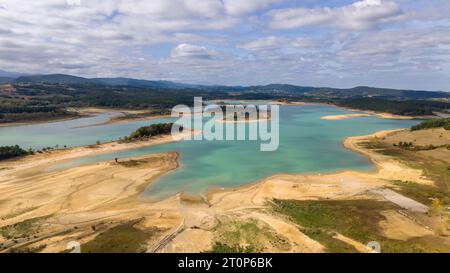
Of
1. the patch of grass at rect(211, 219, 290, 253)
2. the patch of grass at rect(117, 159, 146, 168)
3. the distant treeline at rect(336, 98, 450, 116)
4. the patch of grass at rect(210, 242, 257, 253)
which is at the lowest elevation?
the patch of grass at rect(210, 242, 257, 253)

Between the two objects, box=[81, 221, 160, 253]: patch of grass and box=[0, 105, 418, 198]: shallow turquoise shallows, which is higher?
box=[0, 105, 418, 198]: shallow turquoise shallows

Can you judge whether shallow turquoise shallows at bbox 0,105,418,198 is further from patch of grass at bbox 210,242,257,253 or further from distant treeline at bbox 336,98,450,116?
distant treeline at bbox 336,98,450,116

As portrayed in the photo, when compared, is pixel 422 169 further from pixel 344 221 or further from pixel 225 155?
pixel 225 155

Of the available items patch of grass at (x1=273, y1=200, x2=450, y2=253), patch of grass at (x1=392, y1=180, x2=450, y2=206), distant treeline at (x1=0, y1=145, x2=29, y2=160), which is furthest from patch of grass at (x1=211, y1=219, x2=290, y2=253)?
Answer: distant treeline at (x1=0, y1=145, x2=29, y2=160)

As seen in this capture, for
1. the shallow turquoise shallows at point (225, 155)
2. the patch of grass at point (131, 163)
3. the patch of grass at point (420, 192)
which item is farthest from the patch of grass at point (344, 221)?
the patch of grass at point (131, 163)

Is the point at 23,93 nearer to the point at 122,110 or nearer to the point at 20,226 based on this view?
the point at 122,110

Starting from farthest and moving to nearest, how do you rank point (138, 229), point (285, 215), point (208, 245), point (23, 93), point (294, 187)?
point (23, 93) < point (294, 187) < point (285, 215) < point (138, 229) < point (208, 245)

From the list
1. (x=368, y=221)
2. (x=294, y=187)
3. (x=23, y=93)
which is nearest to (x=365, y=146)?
(x=294, y=187)
